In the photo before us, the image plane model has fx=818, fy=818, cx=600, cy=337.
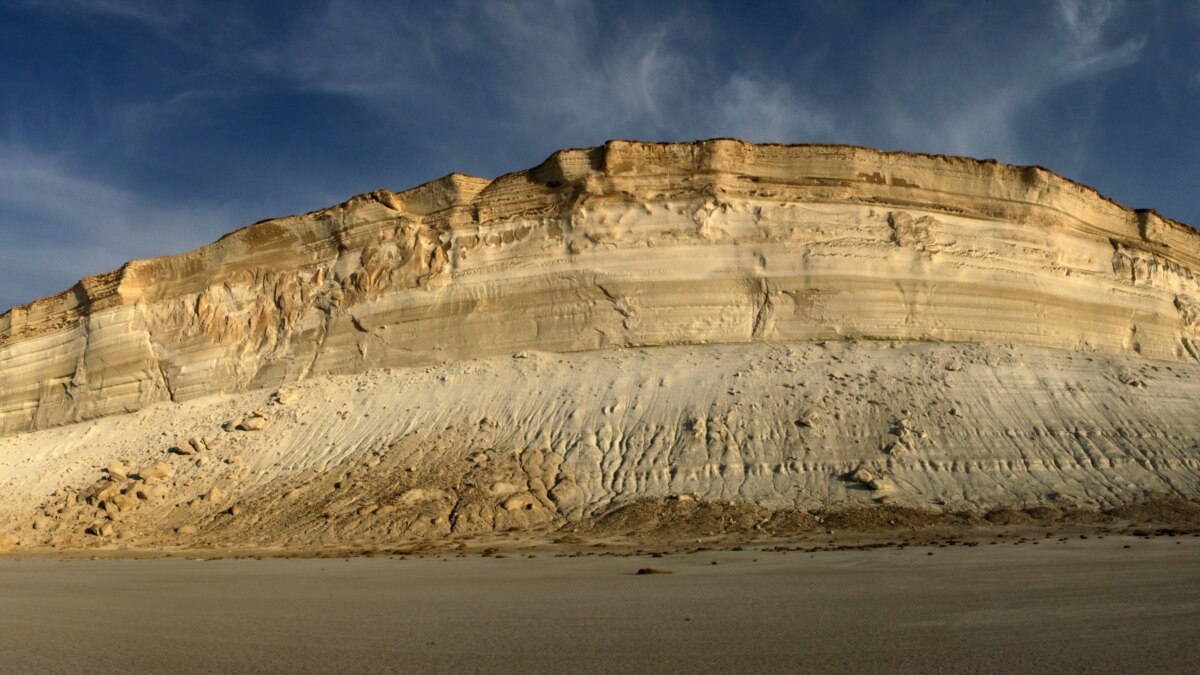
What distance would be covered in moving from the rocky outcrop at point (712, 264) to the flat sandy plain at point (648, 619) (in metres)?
12.9

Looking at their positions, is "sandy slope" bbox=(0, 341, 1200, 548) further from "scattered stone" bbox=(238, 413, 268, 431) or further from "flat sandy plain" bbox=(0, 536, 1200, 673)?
"flat sandy plain" bbox=(0, 536, 1200, 673)

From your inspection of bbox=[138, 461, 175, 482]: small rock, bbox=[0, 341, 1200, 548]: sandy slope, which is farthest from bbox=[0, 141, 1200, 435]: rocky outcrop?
bbox=[138, 461, 175, 482]: small rock

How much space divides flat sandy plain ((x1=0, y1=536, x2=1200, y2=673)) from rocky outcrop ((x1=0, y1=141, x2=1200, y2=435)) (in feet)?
42.3

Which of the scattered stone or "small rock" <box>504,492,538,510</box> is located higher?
the scattered stone

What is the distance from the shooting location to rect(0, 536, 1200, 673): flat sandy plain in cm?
353

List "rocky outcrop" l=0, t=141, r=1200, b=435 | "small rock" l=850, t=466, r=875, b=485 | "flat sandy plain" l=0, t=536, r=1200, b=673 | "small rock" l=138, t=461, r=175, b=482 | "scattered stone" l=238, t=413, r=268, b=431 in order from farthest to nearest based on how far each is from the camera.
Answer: "scattered stone" l=238, t=413, r=268, b=431 < "rocky outcrop" l=0, t=141, r=1200, b=435 < "small rock" l=138, t=461, r=175, b=482 < "small rock" l=850, t=466, r=875, b=485 < "flat sandy plain" l=0, t=536, r=1200, b=673

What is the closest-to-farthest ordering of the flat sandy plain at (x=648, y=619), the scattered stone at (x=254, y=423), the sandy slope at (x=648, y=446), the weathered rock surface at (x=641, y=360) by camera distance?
the flat sandy plain at (x=648, y=619), the sandy slope at (x=648, y=446), the weathered rock surface at (x=641, y=360), the scattered stone at (x=254, y=423)

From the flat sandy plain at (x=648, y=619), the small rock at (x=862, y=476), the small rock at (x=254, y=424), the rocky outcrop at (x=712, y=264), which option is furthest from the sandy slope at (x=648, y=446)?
the flat sandy plain at (x=648, y=619)

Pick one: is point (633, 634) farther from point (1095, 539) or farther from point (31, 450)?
point (31, 450)

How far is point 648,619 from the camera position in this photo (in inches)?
186

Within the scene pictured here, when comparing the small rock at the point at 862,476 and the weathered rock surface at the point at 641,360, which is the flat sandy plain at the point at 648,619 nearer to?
the small rock at the point at 862,476

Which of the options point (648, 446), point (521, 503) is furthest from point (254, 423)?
point (648, 446)

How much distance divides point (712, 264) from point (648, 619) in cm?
1742

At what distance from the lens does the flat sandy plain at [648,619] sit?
3.53m
